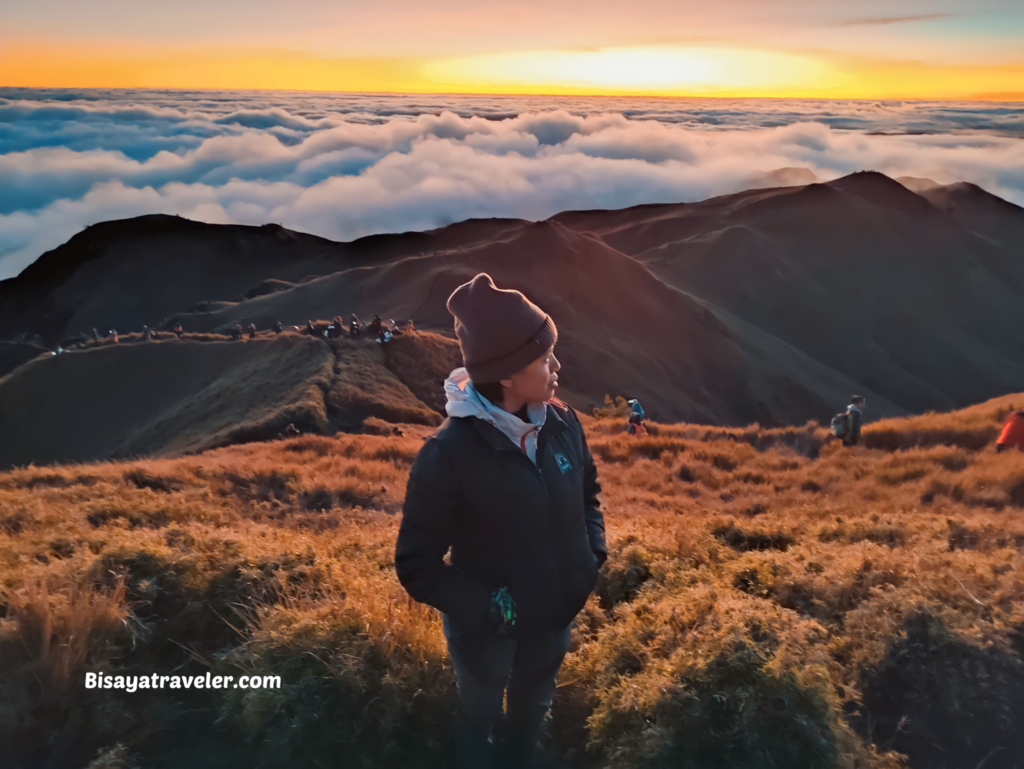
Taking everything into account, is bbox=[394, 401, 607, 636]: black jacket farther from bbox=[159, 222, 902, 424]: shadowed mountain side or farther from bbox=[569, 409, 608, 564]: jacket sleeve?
bbox=[159, 222, 902, 424]: shadowed mountain side

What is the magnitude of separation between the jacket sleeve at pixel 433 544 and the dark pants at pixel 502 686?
289 mm

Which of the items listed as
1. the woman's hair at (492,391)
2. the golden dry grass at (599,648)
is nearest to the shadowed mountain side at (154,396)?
the golden dry grass at (599,648)

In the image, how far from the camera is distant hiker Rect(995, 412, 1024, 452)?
38.7ft

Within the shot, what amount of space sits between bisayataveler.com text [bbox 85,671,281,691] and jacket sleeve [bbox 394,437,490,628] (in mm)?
1325

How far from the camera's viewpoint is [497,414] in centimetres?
269

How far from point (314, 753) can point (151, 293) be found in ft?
550

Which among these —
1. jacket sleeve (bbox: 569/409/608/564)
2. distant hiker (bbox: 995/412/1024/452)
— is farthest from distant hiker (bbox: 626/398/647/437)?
jacket sleeve (bbox: 569/409/608/564)

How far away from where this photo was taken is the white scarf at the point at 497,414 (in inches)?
103

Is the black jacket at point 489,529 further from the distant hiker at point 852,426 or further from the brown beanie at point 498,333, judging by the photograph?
the distant hiker at point 852,426

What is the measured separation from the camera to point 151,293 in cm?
14800

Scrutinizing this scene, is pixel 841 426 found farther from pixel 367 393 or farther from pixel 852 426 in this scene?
pixel 367 393

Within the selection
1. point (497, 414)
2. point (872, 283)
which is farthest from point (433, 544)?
point (872, 283)

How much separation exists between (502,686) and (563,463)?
1.06 m

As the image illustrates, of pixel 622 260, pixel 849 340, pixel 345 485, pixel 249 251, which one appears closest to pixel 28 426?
pixel 345 485
